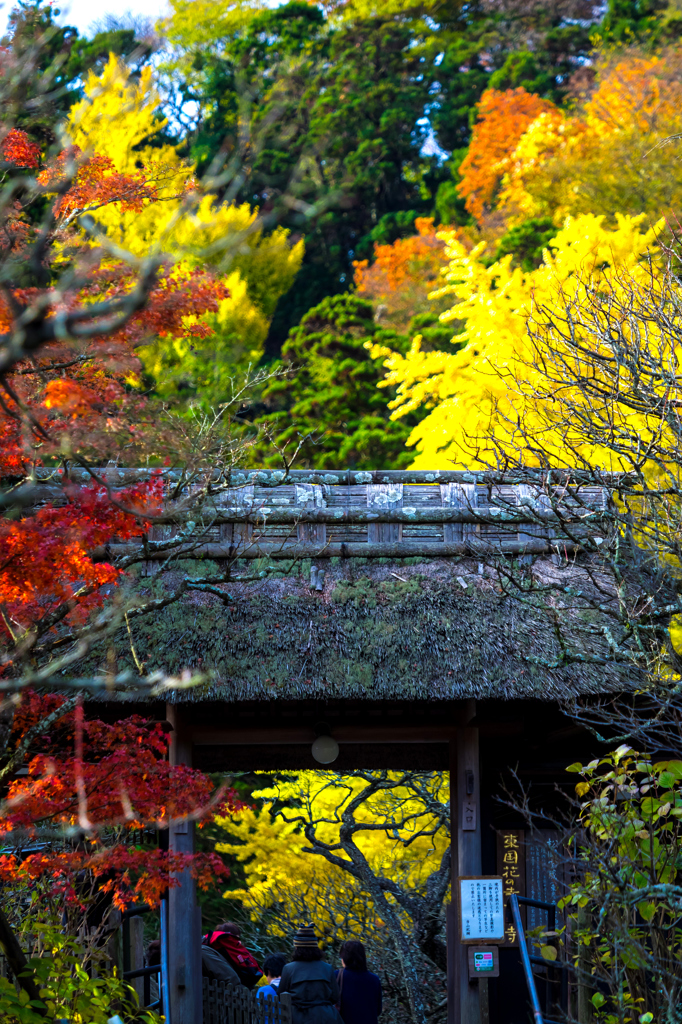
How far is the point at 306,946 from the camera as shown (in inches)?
258

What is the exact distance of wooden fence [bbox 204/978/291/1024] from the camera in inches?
257

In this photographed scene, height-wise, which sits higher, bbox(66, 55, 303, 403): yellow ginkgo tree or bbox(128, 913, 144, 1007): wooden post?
bbox(66, 55, 303, 403): yellow ginkgo tree

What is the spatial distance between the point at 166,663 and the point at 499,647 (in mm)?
2298

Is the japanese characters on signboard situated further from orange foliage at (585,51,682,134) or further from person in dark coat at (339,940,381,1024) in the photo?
orange foliage at (585,51,682,134)

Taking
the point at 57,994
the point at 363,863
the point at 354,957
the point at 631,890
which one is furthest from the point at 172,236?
the point at 631,890

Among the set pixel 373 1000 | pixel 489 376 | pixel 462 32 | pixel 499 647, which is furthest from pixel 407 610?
pixel 462 32

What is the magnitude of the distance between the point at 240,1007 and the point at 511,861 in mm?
2257

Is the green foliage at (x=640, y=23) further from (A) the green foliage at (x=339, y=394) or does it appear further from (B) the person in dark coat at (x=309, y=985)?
(B) the person in dark coat at (x=309, y=985)

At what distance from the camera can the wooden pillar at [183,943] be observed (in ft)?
21.7

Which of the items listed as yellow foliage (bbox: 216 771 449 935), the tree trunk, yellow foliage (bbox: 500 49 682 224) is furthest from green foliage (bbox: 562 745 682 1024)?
yellow foliage (bbox: 500 49 682 224)

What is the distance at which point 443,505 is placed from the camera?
25.7ft

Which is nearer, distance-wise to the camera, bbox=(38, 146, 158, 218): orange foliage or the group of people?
bbox=(38, 146, 158, 218): orange foliage

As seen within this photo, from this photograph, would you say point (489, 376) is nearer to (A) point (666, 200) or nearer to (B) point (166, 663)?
(B) point (166, 663)

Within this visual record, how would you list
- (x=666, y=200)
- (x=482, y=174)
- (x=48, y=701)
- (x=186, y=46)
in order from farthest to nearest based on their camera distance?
(x=186, y=46)
(x=482, y=174)
(x=666, y=200)
(x=48, y=701)
